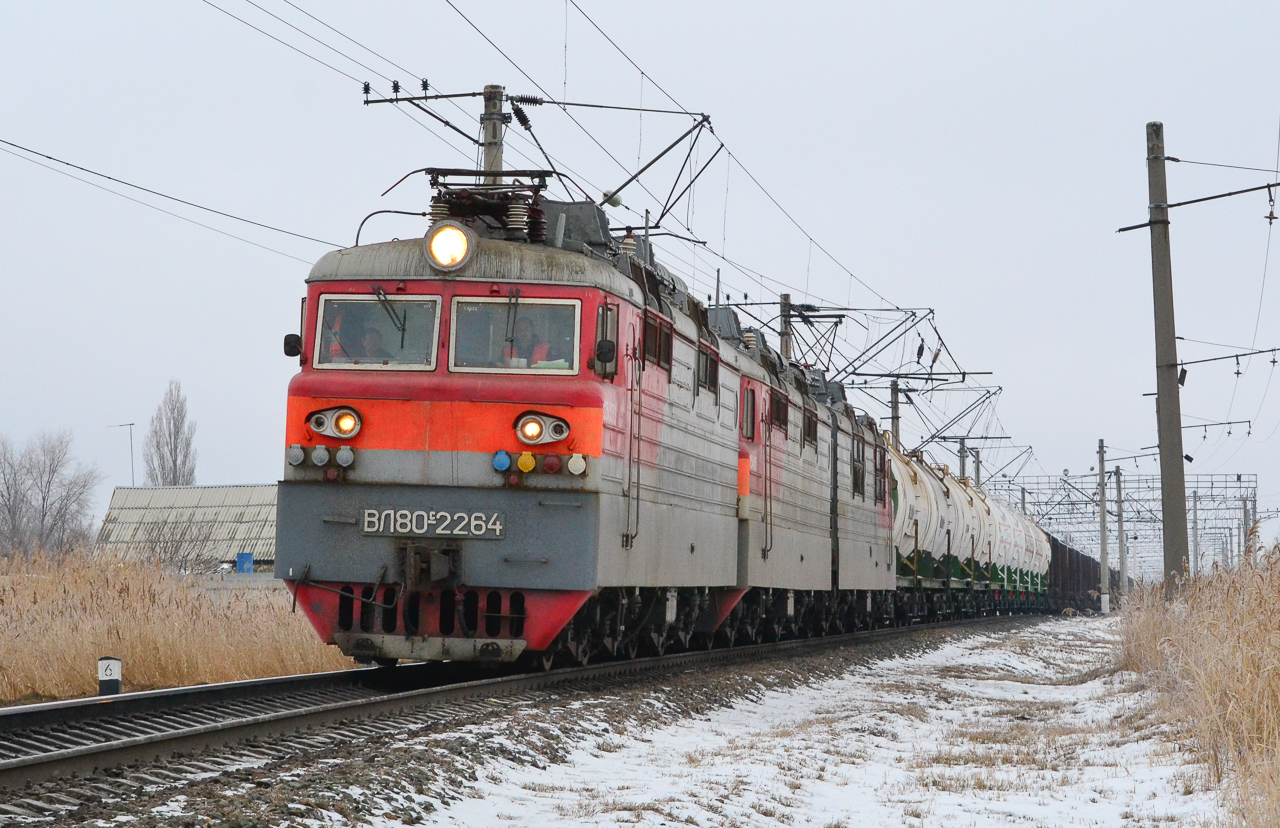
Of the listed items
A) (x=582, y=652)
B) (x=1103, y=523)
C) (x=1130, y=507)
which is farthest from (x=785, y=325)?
(x=1130, y=507)

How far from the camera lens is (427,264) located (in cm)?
1110

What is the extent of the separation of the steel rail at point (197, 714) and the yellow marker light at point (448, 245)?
10.6 ft

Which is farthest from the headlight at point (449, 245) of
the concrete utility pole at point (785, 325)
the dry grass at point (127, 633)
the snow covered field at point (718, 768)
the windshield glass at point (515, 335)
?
the concrete utility pole at point (785, 325)

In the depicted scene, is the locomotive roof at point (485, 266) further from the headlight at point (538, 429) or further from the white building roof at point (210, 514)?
the white building roof at point (210, 514)

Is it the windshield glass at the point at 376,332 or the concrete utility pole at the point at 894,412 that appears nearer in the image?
the windshield glass at the point at 376,332

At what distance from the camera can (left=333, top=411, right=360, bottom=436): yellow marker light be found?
1076 centimetres

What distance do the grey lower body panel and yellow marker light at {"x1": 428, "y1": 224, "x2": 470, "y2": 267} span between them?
1.78m

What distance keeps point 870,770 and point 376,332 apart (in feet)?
16.7

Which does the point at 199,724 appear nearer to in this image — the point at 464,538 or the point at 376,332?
the point at 464,538

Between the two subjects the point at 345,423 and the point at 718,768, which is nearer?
the point at 718,768

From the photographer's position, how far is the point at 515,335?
36.0ft

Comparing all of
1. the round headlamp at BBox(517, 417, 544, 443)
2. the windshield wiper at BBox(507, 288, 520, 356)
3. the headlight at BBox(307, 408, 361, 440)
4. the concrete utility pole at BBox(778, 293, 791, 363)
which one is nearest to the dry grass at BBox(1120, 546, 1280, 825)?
the round headlamp at BBox(517, 417, 544, 443)

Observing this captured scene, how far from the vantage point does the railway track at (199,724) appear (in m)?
6.21

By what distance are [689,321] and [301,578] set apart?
4844 millimetres
